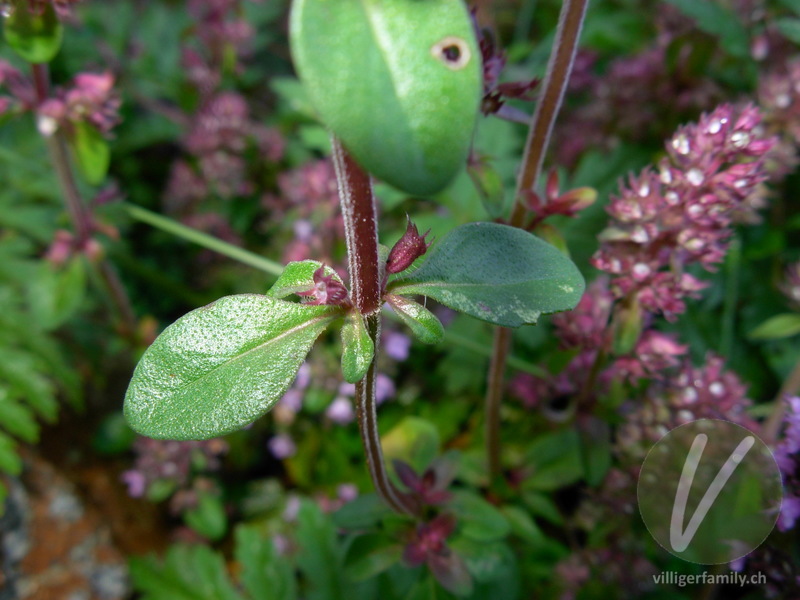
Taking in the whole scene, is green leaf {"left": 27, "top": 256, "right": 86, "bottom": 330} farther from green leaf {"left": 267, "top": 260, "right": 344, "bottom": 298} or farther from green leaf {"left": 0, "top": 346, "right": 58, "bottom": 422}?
green leaf {"left": 267, "top": 260, "right": 344, "bottom": 298}

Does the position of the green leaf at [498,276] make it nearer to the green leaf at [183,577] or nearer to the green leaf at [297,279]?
the green leaf at [297,279]

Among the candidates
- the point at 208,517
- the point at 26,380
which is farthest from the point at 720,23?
the point at 26,380

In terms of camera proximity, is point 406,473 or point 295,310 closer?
point 295,310

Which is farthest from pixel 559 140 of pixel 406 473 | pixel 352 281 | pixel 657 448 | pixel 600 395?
pixel 352 281

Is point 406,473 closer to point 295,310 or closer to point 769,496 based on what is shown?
point 295,310

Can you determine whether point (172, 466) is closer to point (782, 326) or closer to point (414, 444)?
point (414, 444)

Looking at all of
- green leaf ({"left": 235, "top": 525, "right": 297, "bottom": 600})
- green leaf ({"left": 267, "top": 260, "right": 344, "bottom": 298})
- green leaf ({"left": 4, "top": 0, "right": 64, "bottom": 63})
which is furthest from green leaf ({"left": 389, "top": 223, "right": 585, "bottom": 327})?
green leaf ({"left": 235, "top": 525, "right": 297, "bottom": 600})

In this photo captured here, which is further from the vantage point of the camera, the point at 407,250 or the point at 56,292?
the point at 56,292
